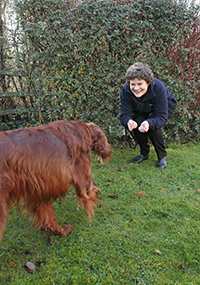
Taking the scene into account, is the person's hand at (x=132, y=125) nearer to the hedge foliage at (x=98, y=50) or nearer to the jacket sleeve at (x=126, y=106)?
the jacket sleeve at (x=126, y=106)

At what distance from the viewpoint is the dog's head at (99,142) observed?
91.3 inches

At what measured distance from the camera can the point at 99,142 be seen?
7.83 feet

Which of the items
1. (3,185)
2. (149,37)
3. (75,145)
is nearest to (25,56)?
(149,37)

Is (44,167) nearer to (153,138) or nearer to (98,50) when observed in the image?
(153,138)

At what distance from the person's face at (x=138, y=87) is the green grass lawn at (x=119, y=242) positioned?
1340 millimetres

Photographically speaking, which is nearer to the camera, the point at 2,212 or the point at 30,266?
the point at 2,212

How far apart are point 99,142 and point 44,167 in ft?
2.63

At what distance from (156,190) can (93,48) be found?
8.95 feet

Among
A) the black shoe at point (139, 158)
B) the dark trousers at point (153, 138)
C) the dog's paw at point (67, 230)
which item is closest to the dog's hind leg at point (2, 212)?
the dog's paw at point (67, 230)

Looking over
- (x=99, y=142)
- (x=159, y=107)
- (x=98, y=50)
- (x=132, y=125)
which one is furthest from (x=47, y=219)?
(x=98, y=50)

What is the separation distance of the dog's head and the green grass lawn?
0.72m

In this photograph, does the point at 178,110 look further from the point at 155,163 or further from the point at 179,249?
the point at 179,249

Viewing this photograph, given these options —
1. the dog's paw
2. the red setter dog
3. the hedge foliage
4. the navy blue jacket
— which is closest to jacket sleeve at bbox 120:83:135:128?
the navy blue jacket

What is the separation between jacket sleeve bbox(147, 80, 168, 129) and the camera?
3285mm
